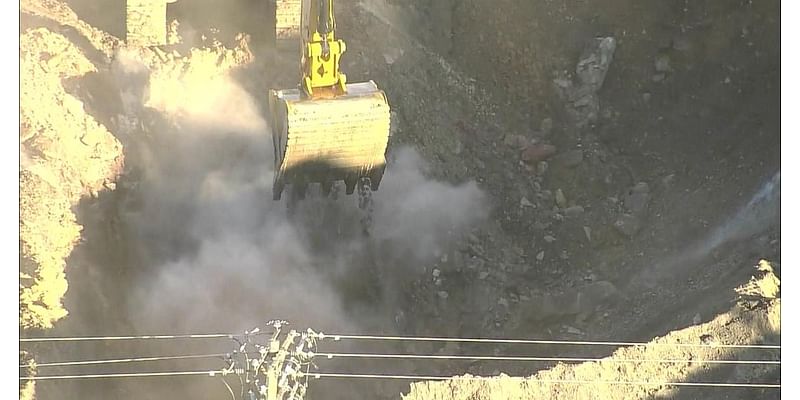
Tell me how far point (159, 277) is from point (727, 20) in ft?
10.3

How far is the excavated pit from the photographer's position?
218 inches

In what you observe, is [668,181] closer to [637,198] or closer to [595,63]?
[637,198]

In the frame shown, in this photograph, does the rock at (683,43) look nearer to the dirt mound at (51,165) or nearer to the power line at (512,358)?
the power line at (512,358)

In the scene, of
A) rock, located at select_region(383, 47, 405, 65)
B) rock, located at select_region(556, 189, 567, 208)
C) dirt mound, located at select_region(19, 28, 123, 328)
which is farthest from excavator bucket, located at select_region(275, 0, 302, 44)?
rock, located at select_region(556, 189, 567, 208)

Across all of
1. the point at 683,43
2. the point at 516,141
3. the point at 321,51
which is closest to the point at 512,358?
the point at 516,141

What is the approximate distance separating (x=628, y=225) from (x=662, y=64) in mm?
882

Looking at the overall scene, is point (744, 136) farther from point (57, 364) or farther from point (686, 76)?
point (57, 364)

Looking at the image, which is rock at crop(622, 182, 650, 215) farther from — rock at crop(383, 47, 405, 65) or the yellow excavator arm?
the yellow excavator arm

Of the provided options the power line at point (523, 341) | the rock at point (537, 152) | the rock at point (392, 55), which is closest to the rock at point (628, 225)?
the rock at point (537, 152)

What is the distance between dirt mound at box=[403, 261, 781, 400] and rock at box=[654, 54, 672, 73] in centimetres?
116

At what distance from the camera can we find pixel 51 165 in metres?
5.41

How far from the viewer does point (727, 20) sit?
606 centimetres

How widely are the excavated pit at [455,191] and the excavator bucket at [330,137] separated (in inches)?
3.9
